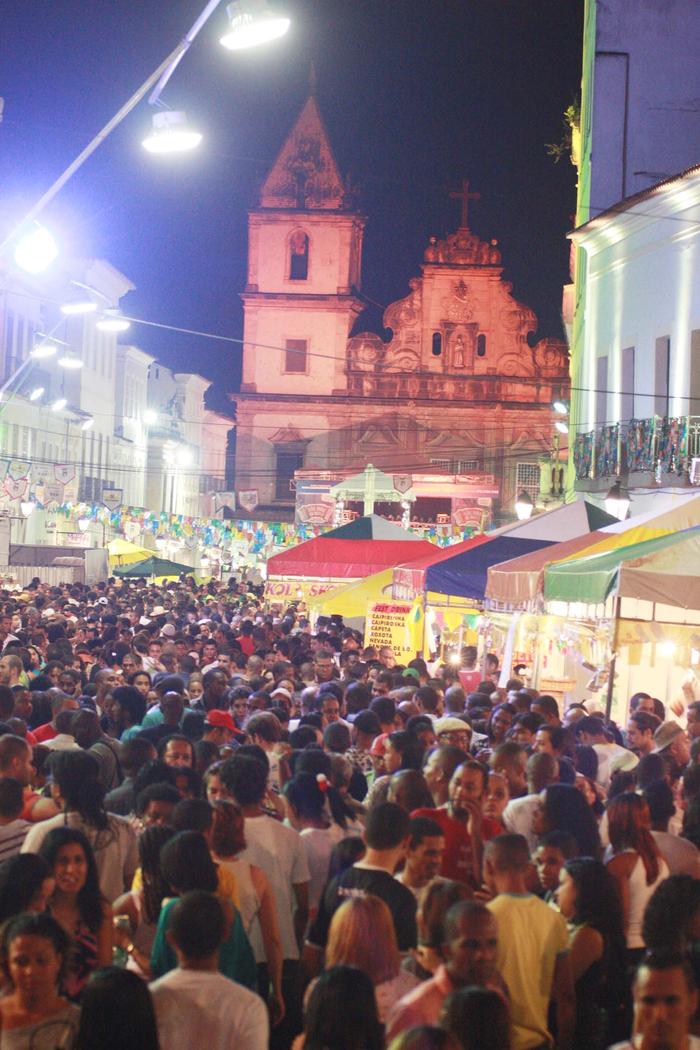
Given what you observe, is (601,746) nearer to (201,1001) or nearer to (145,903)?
(145,903)

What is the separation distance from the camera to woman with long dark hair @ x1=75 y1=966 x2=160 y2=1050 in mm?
4125

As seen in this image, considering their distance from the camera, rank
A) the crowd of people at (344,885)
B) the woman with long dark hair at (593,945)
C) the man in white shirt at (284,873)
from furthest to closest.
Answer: the man in white shirt at (284,873)
the woman with long dark hair at (593,945)
the crowd of people at (344,885)

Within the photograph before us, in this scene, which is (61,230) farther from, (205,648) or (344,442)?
(205,648)

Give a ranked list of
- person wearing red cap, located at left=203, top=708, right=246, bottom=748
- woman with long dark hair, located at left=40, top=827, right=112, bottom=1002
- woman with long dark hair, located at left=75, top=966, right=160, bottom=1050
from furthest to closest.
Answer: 1. person wearing red cap, located at left=203, top=708, right=246, bottom=748
2. woman with long dark hair, located at left=40, top=827, right=112, bottom=1002
3. woman with long dark hair, located at left=75, top=966, right=160, bottom=1050

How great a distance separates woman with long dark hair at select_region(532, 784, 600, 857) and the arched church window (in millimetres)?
55824

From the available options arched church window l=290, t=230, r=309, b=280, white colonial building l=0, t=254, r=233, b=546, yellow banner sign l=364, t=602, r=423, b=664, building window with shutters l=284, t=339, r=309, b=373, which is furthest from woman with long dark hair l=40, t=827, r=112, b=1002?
arched church window l=290, t=230, r=309, b=280

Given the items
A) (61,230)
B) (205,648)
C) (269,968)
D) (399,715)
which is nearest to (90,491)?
(61,230)

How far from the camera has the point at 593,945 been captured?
5.74 m

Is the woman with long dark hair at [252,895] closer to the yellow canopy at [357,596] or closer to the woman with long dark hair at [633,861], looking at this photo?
the woman with long dark hair at [633,861]

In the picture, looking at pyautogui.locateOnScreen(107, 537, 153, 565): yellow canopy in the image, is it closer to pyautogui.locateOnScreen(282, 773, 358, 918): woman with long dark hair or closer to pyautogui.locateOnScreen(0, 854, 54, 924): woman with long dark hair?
pyautogui.locateOnScreen(282, 773, 358, 918): woman with long dark hair

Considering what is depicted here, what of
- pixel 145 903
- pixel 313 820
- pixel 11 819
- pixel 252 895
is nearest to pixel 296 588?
pixel 313 820

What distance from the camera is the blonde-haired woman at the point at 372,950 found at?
193 inches

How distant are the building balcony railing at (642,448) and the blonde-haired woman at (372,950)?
17.7 metres

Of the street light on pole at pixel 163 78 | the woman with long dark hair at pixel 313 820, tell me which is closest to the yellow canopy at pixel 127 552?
the street light on pole at pixel 163 78
